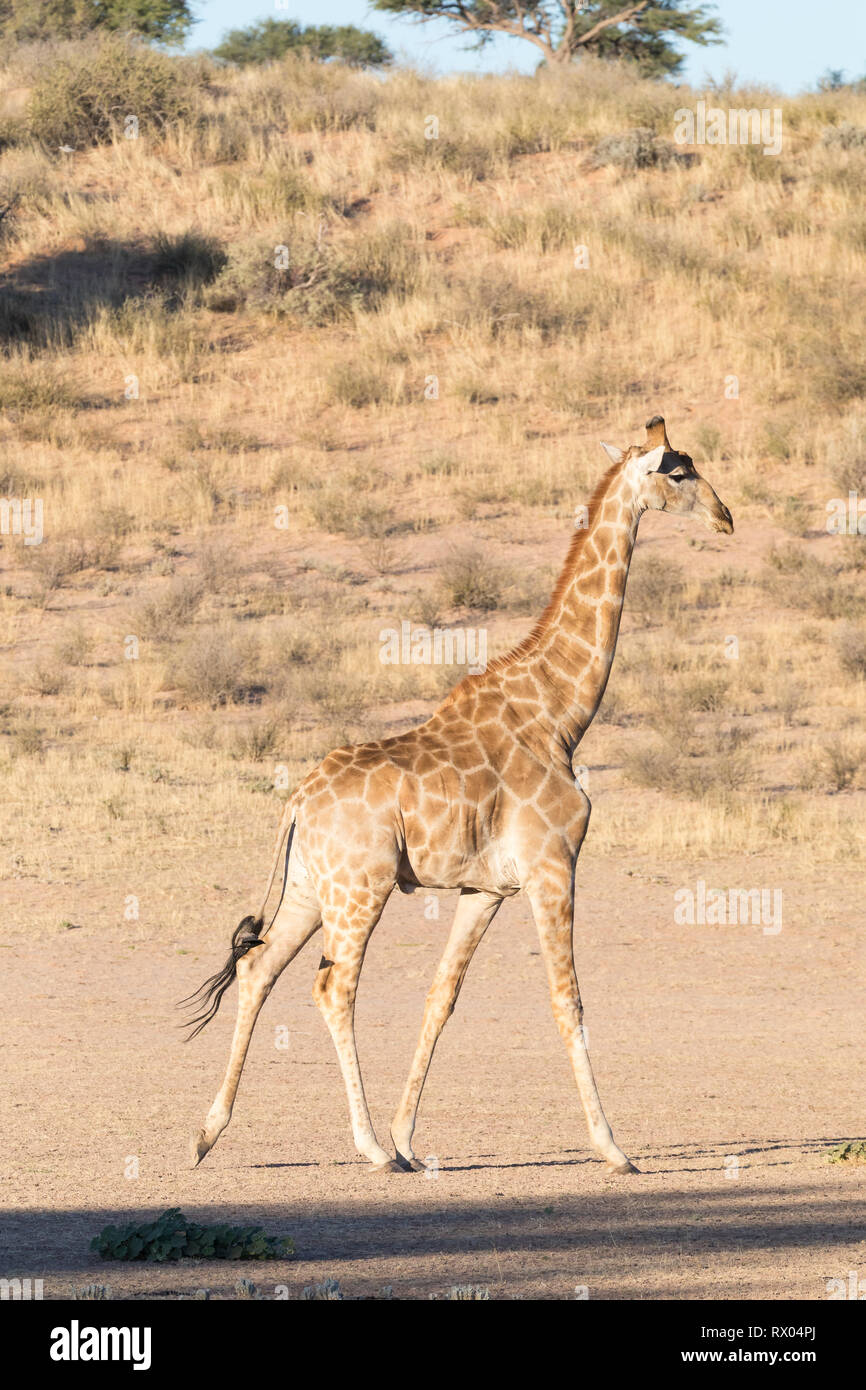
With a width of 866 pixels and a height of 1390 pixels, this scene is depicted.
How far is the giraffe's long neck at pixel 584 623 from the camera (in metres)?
7.21

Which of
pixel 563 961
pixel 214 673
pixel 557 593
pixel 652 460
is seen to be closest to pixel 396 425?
pixel 214 673

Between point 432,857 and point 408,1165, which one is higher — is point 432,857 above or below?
above

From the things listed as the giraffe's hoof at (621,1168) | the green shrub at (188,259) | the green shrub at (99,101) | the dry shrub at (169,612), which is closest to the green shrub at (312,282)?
the green shrub at (188,259)

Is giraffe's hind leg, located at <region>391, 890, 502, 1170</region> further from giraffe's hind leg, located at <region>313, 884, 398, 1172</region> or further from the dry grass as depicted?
the dry grass

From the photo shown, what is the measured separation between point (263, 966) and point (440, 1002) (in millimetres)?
725

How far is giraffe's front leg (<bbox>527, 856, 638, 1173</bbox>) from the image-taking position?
22.1 ft

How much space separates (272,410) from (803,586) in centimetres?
888

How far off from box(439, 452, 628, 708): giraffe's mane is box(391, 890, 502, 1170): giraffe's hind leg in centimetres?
90

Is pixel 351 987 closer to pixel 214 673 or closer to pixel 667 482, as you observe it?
pixel 667 482

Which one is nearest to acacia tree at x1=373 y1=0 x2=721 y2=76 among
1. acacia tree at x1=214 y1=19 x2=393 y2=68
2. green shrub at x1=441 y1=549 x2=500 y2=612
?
acacia tree at x1=214 y1=19 x2=393 y2=68

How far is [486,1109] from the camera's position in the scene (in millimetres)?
7977
